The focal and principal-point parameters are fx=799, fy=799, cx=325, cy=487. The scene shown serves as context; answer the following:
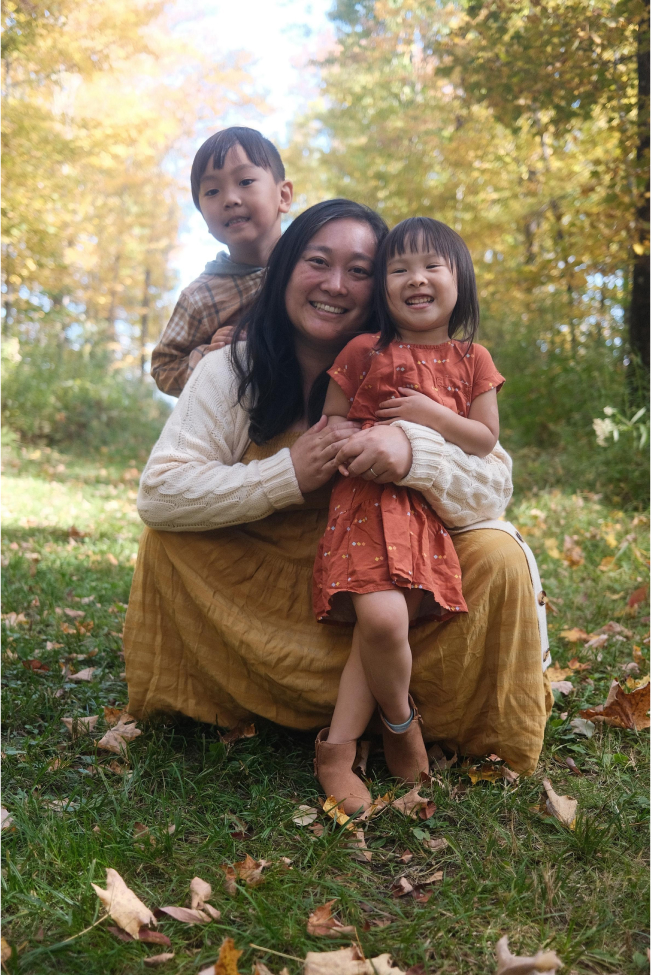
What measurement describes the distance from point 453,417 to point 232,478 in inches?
25.6

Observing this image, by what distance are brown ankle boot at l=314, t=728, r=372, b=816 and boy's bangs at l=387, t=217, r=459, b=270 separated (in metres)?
1.36

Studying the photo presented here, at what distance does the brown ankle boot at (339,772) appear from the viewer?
2070 mm

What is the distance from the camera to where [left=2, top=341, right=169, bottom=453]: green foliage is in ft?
35.0

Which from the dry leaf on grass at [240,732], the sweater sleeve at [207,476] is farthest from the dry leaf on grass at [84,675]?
the sweater sleeve at [207,476]

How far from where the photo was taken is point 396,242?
2268mm

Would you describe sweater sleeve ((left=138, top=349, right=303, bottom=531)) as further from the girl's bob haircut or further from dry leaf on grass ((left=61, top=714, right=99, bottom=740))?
dry leaf on grass ((left=61, top=714, right=99, bottom=740))

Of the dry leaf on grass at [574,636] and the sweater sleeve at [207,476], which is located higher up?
the sweater sleeve at [207,476]

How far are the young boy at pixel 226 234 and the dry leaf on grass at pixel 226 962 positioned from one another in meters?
1.93

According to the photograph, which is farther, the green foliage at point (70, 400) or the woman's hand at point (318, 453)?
the green foliage at point (70, 400)

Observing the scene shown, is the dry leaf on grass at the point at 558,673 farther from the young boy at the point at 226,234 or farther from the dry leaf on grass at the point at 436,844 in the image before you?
the young boy at the point at 226,234

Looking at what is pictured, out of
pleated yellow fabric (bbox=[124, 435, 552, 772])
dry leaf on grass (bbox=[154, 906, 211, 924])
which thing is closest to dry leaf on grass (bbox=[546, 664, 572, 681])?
pleated yellow fabric (bbox=[124, 435, 552, 772])

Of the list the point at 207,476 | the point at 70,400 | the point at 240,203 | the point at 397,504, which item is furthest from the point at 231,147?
the point at 70,400

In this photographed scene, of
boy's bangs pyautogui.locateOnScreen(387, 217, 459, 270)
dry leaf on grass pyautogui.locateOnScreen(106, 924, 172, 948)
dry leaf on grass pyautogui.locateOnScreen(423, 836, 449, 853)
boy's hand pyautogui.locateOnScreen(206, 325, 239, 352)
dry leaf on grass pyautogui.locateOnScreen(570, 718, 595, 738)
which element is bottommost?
dry leaf on grass pyautogui.locateOnScreen(423, 836, 449, 853)

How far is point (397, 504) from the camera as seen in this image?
2.15 meters
